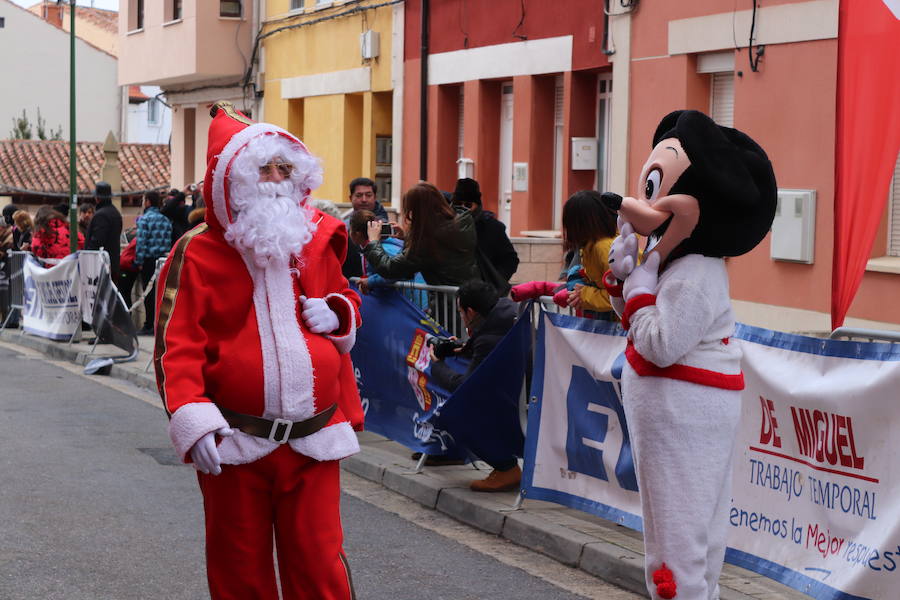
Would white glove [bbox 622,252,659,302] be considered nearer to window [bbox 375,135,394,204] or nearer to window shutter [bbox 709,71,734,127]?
window shutter [bbox 709,71,734,127]

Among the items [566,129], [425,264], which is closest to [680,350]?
[425,264]

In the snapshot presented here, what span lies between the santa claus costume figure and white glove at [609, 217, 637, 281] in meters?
1.04

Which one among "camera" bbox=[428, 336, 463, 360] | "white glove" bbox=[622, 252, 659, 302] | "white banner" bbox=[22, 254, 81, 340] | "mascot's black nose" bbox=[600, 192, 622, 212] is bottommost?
"white banner" bbox=[22, 254, 81, 340]

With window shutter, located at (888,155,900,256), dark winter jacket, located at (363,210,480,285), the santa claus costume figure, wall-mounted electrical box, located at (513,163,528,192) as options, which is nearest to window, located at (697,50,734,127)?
window shutter, located at (888,155,900,256)

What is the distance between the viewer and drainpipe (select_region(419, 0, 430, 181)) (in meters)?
21.8

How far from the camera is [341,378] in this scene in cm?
481

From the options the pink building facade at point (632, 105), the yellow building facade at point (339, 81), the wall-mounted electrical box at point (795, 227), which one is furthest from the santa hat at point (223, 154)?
the yellow building facade at point (339, 81)

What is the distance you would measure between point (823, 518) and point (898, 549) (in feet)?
1.52

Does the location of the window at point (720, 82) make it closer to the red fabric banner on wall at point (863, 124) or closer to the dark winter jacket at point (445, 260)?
the dark winter jacket at point (445, 260)

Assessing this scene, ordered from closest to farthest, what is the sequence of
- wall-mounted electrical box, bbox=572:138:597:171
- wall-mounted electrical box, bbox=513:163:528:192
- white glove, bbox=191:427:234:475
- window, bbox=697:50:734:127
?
white glove, bbox=191:427:234:475
window, bbox=697:50:734:127
wall-mounted electrical box, bbox=572:138:597:171
wall-mounted electrical box, bbox=513:163:528:192

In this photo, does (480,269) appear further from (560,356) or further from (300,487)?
(300,487)

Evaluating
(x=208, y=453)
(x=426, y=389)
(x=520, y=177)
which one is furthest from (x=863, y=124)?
(x=520, y=177)

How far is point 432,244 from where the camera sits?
927cm

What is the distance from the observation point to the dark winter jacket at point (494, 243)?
1004 centimetres
